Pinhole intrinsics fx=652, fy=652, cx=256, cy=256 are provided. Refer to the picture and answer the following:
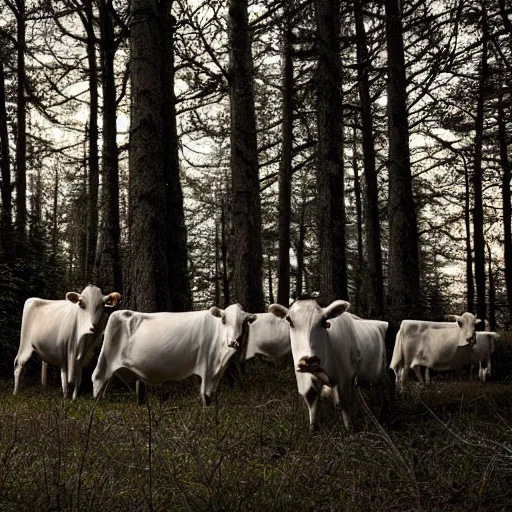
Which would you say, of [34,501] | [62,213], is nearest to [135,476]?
[34,501]

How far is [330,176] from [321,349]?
5902 millimetres

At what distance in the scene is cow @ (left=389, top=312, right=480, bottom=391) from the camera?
1253cm

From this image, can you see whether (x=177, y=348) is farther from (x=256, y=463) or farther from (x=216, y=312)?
(x=256, y=463)

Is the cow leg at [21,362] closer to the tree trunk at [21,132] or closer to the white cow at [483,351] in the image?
the white cow at [483,351]

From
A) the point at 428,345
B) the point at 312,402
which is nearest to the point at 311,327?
the point at 312,402

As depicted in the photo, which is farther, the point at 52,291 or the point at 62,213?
the point at 62,213

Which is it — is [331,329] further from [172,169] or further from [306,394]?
[172,169]

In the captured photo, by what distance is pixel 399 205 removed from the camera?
1539 cm

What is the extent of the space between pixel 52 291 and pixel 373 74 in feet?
44.5

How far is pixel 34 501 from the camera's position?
3.74m

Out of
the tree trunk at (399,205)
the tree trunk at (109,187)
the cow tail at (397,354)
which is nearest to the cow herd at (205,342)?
the cow tail at (397,354)

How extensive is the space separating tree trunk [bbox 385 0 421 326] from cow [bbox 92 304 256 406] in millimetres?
7295

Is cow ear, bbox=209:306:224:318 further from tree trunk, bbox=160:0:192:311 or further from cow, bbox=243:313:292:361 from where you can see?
tree trunk, bbox=160:0:192:311

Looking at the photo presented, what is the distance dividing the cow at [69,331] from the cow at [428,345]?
590cm
